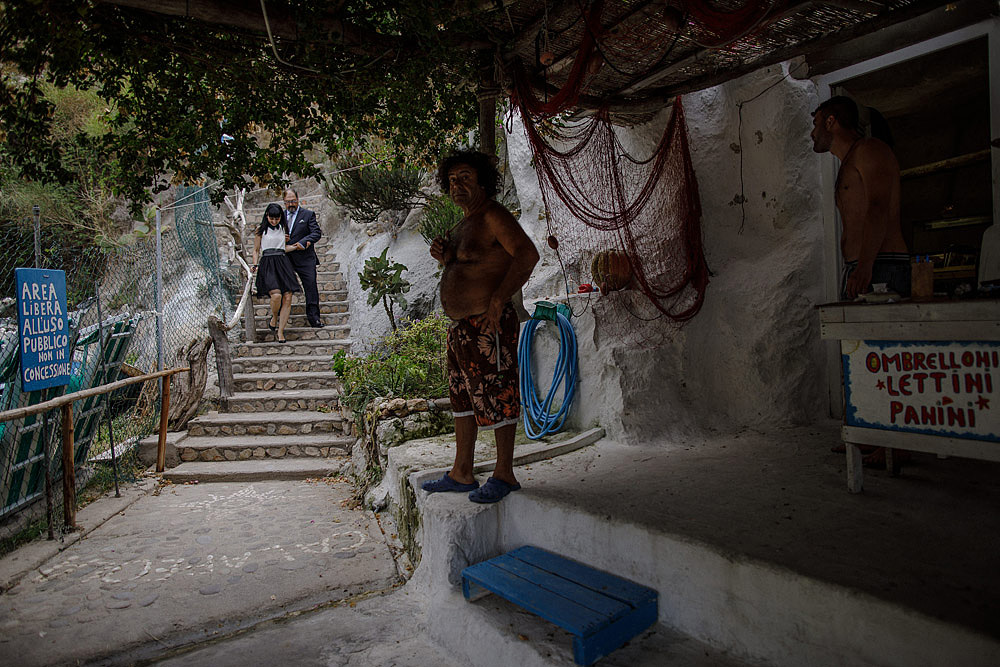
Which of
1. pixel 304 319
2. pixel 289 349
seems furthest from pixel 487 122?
pixel 304 319

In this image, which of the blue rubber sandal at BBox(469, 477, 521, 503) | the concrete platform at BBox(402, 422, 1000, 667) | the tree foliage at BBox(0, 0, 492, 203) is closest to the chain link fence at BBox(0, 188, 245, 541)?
the tree foliage at BBox(0, 0, 492, 203)

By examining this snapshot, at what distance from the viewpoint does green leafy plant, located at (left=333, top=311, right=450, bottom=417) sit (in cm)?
614

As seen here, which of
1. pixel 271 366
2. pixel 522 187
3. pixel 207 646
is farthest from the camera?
pixel 271 366

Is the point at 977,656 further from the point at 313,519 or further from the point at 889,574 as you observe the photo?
the point at 313,519

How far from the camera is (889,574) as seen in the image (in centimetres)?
180

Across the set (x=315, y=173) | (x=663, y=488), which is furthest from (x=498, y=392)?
(x=315, y=173)

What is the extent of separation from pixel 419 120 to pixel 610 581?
3346mm

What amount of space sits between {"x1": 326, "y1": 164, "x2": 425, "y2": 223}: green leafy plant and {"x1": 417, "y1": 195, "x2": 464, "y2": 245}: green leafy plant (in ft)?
2.22

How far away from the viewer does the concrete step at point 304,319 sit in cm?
977

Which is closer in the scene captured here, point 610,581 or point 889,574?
point 889,574

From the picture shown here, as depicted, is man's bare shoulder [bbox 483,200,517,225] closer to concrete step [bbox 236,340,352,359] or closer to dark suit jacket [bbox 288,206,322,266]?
concrete step [bbox 236,340,352,359]

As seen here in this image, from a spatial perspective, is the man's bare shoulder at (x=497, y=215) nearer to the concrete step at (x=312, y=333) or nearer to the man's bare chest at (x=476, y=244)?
the man's bare chest at (x=476, y=244)

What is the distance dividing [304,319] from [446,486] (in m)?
7.33

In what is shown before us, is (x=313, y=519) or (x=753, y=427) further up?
(x=753, y=427)
